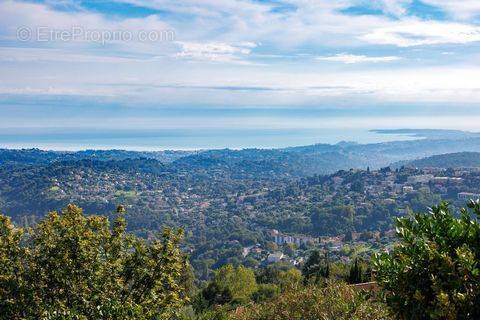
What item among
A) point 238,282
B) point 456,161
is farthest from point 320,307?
point 456,161

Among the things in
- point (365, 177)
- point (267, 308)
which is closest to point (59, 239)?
point (267, 308)

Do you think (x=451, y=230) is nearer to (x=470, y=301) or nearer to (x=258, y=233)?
(x=470, y=301)

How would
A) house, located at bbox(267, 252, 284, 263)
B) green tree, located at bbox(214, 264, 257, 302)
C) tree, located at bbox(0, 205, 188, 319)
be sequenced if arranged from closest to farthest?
1. tree, located at bbox(0, 205, 188, 319)
2. green tree, located at bbox(214, 264, 257, 302)
3. house, located at bbox(267, 252, 284, 263)

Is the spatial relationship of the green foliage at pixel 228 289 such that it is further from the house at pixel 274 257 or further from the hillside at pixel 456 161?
the hillside at pixel 456 161

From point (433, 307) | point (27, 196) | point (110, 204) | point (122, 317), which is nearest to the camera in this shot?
point (433, 307)

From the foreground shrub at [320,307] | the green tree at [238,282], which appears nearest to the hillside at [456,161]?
the green tree at [238,282]

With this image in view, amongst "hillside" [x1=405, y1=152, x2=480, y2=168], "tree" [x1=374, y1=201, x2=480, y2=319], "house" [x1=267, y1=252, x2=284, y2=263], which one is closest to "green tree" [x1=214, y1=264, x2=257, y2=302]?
"tree" [x1=374, y1=201, x2=480, y2=319]

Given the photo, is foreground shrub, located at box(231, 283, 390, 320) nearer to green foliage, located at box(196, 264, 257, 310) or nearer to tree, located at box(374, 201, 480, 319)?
tree, located at box(374, 201, 480, 319)
